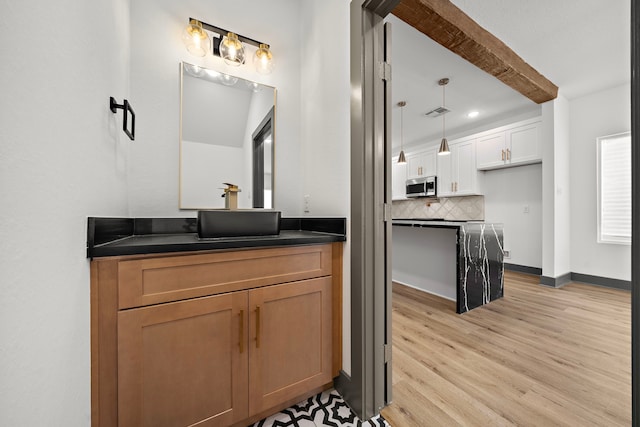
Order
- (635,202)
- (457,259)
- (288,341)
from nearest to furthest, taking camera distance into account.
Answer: (635,202) < (288,341) < (457,259)

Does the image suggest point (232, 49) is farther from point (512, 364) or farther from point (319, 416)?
point (512, 364)

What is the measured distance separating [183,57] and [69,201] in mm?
1254

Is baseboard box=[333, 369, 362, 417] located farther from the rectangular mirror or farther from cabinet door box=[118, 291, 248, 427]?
the rectangular mirror

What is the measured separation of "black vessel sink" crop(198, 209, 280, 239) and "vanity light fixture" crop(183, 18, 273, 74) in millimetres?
1055

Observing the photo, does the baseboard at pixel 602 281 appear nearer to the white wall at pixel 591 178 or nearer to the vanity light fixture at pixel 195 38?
the white wall at pixel 591 178

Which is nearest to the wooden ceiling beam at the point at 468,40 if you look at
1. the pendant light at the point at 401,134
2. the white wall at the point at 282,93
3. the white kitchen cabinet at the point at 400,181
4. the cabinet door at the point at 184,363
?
the white wall at the point at 282,93

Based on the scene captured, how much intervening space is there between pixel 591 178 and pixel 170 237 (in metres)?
4.88

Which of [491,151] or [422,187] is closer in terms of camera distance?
[491,151]

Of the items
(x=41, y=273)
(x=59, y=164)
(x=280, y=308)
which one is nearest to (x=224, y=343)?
(x=280, y=308)

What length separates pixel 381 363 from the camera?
127 cm

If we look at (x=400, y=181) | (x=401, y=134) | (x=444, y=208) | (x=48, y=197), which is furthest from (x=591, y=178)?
(x=48, y=197)

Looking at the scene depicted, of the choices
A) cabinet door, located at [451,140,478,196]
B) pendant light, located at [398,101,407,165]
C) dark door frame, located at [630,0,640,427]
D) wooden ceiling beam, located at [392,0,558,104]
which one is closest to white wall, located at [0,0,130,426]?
dark door frame, located at [630,0,640,427]

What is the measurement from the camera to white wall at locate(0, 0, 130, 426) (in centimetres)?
45

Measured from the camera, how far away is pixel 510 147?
13.0 feet
